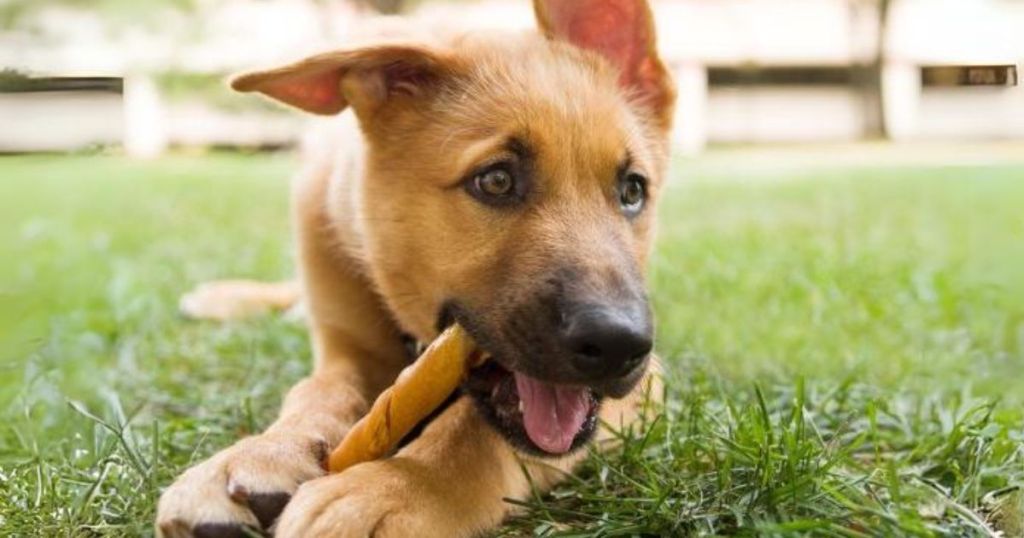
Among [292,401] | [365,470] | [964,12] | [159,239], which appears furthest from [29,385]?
[964,12]

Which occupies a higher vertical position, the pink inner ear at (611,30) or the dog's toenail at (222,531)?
the pink inner ear at (611,30)

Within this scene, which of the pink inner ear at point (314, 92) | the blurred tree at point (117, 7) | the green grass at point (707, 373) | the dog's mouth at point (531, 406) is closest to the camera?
the green grass at point (707, 373)

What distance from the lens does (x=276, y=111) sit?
15672mm

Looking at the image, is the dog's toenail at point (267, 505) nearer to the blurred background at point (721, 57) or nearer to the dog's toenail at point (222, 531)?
the dog's toenail at point (222, 531)

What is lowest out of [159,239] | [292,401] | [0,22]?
[159,239]

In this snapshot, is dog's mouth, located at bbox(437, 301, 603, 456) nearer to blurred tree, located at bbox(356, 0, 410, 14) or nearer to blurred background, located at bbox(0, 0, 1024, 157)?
blurred background, located at bbox(0, 0, 1024, 157)

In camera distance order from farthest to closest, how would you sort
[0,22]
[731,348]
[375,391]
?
1. [0,22]
2. [731,348]
3. [375,391]

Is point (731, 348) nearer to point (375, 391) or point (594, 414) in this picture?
point (375, 391)

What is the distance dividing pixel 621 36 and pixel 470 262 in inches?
45.5

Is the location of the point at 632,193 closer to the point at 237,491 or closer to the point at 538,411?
the point at 538,411

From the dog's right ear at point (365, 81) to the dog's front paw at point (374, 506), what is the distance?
1.19m

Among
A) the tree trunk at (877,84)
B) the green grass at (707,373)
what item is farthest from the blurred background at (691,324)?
the tree trunk at (877,84)

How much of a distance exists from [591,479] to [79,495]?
1.21 meters

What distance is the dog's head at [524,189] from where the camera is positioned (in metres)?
2.86
